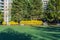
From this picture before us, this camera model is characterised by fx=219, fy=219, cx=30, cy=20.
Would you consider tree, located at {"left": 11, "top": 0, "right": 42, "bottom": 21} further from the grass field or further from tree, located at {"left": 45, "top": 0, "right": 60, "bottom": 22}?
the grass field

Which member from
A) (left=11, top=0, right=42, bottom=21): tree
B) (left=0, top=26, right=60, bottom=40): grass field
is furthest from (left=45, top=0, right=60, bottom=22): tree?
(left=0, top=26, right=60, bottom=40): grass field

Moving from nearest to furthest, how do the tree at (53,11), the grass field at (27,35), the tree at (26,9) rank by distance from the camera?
the grass field at (27,35) → the tree at (53,11) → the tree at (26,9)

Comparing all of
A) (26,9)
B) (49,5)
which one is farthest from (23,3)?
(49,5)

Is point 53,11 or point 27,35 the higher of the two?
point 53,11

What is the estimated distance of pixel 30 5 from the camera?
39.5m

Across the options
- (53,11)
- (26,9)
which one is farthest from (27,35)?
(26,9)

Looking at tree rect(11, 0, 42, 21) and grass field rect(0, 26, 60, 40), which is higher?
tree rect(11, 0, 42, 21)

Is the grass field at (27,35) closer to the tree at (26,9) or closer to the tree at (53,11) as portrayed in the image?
the tree at (53,11)

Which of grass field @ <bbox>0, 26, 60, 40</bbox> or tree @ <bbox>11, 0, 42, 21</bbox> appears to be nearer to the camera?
grass field @ <bbox>0, 26, 60, 40</bbox>

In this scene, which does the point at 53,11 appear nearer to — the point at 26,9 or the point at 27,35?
the point at 26,9

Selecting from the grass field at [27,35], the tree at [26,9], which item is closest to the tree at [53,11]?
the tree at [26,9]

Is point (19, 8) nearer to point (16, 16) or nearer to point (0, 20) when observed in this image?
point (16, 16)

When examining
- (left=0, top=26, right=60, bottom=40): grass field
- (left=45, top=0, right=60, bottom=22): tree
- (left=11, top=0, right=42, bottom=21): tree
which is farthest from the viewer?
(left=11, top=0, right=42, bottom=21): tree

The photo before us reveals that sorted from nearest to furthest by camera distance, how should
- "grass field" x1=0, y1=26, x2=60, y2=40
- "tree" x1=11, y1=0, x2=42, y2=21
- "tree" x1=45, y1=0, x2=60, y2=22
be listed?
"grass field" x1=0, y1=26, x2=60, y2=40 < "tree" x1=45, y1=0, x2=60, y2=22 < "tree" x1=11, y1=0, x2=42, y2=21
